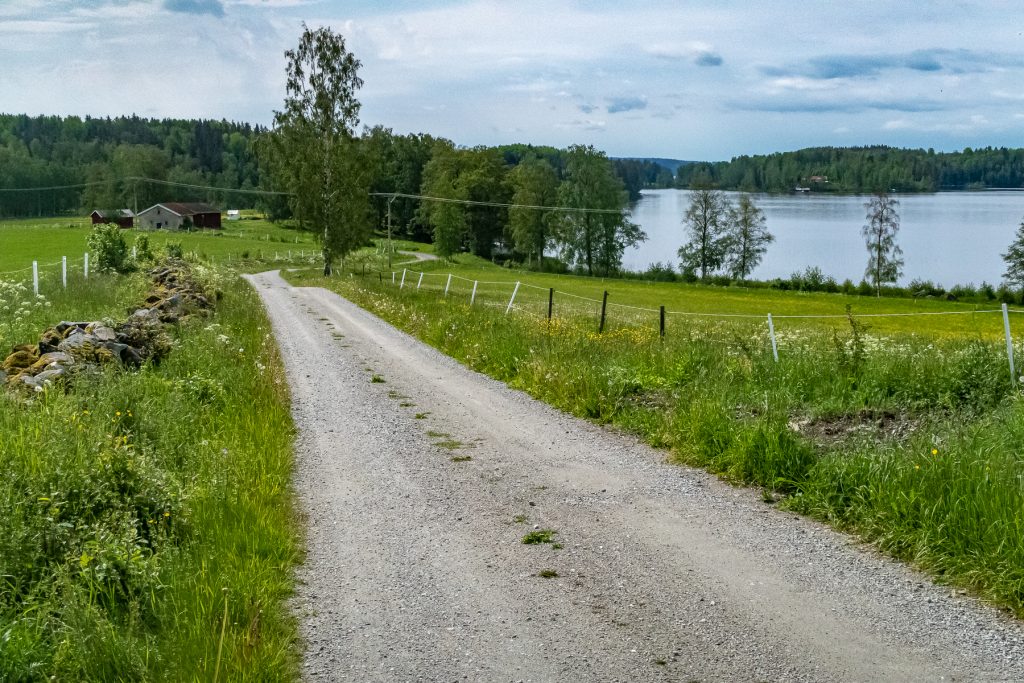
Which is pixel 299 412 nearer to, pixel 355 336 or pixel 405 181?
pixel 355 336

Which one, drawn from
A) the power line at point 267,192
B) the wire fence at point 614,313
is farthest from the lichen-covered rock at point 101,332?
the power line at point 267,192

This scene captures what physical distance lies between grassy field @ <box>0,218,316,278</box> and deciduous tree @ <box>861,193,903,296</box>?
184 ft

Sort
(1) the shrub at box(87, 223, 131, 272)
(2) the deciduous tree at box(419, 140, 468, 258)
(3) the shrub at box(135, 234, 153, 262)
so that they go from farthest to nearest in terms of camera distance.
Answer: (2) the deciduous tree at box(419, 140, 468, 258) → (3) the shrub at box(135, 234, 153, 262) → (1) the shrub at box(87, 223, 131, 272)

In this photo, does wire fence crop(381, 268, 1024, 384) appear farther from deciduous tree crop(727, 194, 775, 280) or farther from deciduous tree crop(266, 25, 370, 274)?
deciduous tree crop(727, 194, 775, 280)

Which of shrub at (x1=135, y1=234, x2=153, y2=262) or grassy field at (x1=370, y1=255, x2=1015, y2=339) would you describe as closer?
shrub at (x1=135, y1=234, x2=153, y2=262)

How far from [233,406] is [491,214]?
95033 mm

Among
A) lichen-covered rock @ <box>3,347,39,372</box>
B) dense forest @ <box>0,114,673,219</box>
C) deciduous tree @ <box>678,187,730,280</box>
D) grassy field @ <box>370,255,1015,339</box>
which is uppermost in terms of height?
dense forest @ <box>0,114,673,219</box>

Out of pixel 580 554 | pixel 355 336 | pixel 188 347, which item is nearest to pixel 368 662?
pixel 580 554

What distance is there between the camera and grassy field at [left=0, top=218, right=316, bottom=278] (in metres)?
56.1

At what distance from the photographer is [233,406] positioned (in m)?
11.3

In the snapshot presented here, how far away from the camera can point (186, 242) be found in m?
85.1

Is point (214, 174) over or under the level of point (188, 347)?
over

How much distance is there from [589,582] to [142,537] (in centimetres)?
367

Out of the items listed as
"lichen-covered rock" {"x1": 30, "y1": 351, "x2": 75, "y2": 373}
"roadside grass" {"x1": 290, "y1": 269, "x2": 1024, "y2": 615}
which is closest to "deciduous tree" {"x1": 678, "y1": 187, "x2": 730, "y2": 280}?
"roadside grass" {"x1": 290, "y1": 269, "x2": 1024, "y2": 615}
